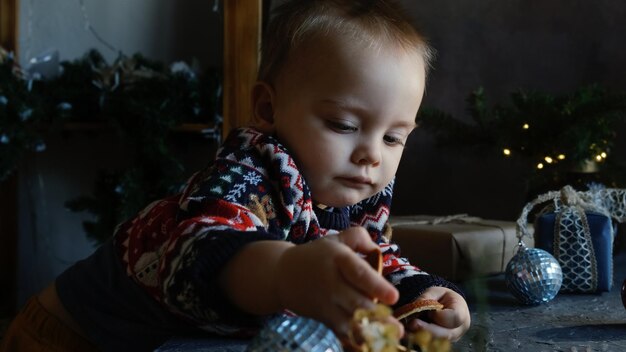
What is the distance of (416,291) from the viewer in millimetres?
918

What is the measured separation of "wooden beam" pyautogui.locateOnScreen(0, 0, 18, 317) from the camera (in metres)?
2.48

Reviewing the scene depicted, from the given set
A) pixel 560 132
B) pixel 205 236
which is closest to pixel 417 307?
pixel 205 236

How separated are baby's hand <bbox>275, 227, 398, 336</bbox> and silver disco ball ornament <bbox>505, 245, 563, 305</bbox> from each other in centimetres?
62

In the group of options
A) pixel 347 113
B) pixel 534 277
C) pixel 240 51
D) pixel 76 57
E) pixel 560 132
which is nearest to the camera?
pixel 347 113

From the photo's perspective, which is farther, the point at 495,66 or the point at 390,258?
the point at 495,66

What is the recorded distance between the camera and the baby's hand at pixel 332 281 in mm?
473

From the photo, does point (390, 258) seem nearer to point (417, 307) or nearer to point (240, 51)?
point (417, 307)

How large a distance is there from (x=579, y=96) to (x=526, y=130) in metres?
0.12

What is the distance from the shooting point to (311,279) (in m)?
0.51

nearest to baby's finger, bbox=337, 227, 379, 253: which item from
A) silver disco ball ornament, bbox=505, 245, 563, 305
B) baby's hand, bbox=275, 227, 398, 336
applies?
baby's hand, bbox=275, 227, 398, 336

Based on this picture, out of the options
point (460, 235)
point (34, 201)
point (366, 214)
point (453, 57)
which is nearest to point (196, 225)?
point (366, 214)

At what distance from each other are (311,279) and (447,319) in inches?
15.0

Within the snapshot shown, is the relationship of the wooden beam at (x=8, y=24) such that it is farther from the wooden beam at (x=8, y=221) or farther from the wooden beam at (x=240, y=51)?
the wooden beam at (x=240, y=51)

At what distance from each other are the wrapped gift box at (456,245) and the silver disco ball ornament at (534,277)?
0.56 ft
